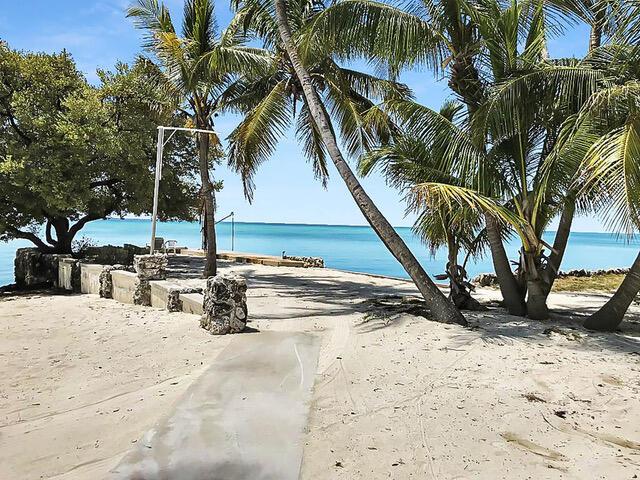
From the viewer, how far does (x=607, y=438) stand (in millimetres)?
3662

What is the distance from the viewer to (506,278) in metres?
8.62

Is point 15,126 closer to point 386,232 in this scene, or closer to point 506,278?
point 386,232

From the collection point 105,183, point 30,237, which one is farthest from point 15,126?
point 30,237

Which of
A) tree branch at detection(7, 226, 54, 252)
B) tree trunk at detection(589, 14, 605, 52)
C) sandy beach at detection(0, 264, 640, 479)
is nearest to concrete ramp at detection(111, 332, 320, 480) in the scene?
sandy beach at detection(0, 264, 640, 479)

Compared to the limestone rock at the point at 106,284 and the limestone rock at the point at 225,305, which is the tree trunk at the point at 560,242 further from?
the limestone rock at the point at 106,284

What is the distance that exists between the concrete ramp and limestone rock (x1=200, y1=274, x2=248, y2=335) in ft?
4.43

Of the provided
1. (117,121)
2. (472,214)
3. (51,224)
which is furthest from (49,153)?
(472,214)

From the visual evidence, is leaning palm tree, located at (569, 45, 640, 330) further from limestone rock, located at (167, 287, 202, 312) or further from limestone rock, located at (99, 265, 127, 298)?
limestone rock, located at (99, 265, 127, 298)

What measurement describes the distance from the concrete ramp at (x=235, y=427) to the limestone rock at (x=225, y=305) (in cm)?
135

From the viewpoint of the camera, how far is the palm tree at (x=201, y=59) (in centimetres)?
1119

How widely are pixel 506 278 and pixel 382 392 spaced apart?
15.9 feet

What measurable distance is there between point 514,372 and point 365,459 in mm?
2700

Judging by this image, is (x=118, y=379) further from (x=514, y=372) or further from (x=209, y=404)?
(x=514, y=372)

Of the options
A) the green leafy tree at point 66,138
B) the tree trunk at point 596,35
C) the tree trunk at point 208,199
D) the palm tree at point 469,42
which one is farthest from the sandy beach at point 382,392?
the green leafy tree at point 66,138
